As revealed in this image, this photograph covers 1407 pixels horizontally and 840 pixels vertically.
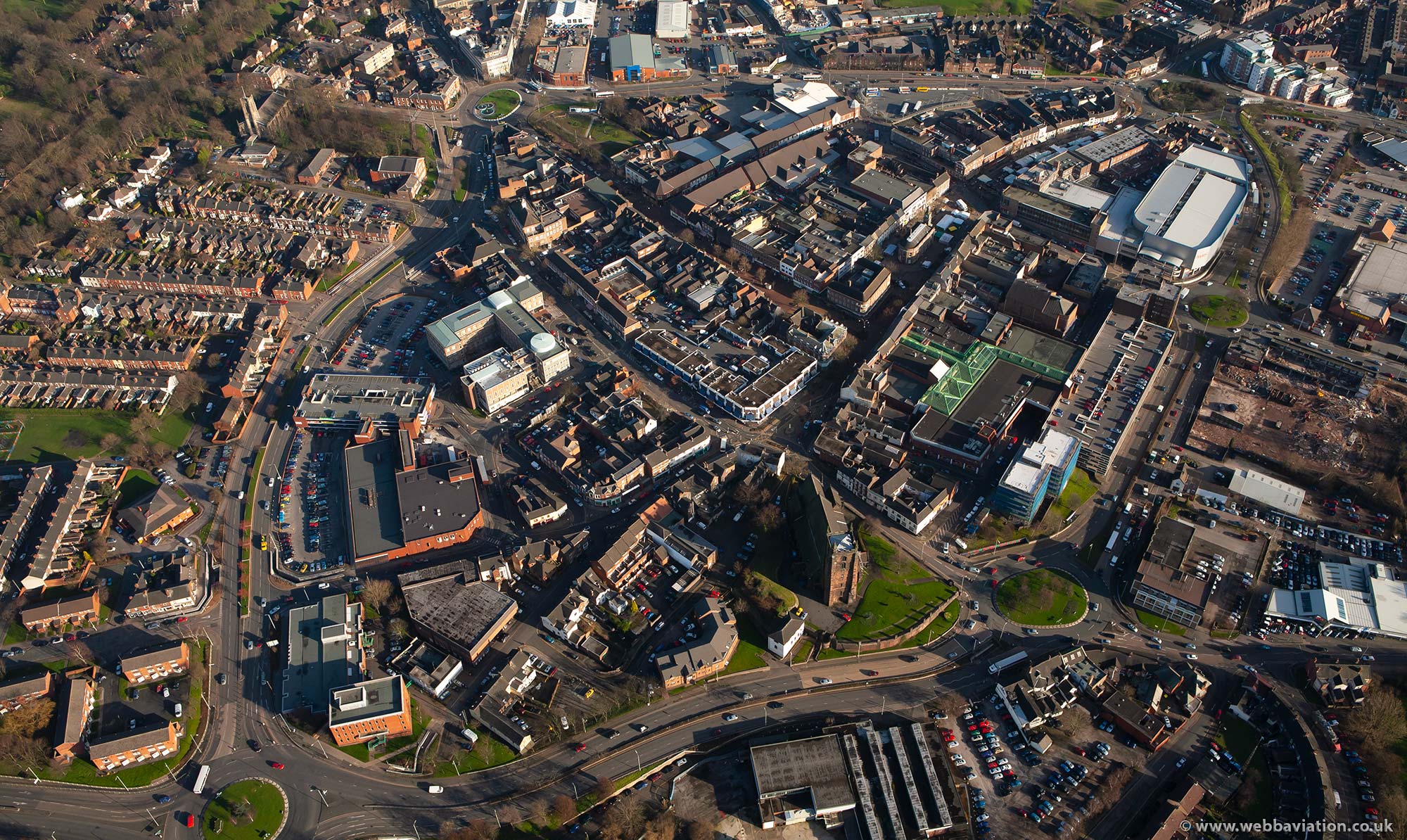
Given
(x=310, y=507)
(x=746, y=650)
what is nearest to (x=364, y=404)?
(x=310, y=507)

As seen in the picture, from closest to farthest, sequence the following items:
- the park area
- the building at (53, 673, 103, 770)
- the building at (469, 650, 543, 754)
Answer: the building at (53, 673, 103, 770) < the building at (469, 650, 543, 754) < the park area

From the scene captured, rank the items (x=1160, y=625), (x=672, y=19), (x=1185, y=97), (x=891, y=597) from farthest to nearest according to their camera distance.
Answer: (x=672, y=19) → (x=1185, y=97) → (x=891, y=597) → (x=1160, y=625)

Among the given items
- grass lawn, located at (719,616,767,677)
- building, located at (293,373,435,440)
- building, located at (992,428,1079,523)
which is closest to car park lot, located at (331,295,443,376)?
building, located at (293,373,435,440)

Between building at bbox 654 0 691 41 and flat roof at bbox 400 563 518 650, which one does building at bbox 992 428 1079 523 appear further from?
building at bbox 654 0 691 41

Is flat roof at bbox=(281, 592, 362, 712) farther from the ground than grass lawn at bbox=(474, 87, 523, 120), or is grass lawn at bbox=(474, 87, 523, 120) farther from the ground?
grass lawn at bbox=(474, 87, 523, 120)

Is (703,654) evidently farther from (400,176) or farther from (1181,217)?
(400,176)

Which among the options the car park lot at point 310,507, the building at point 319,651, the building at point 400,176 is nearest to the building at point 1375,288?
the building at point 319,651
